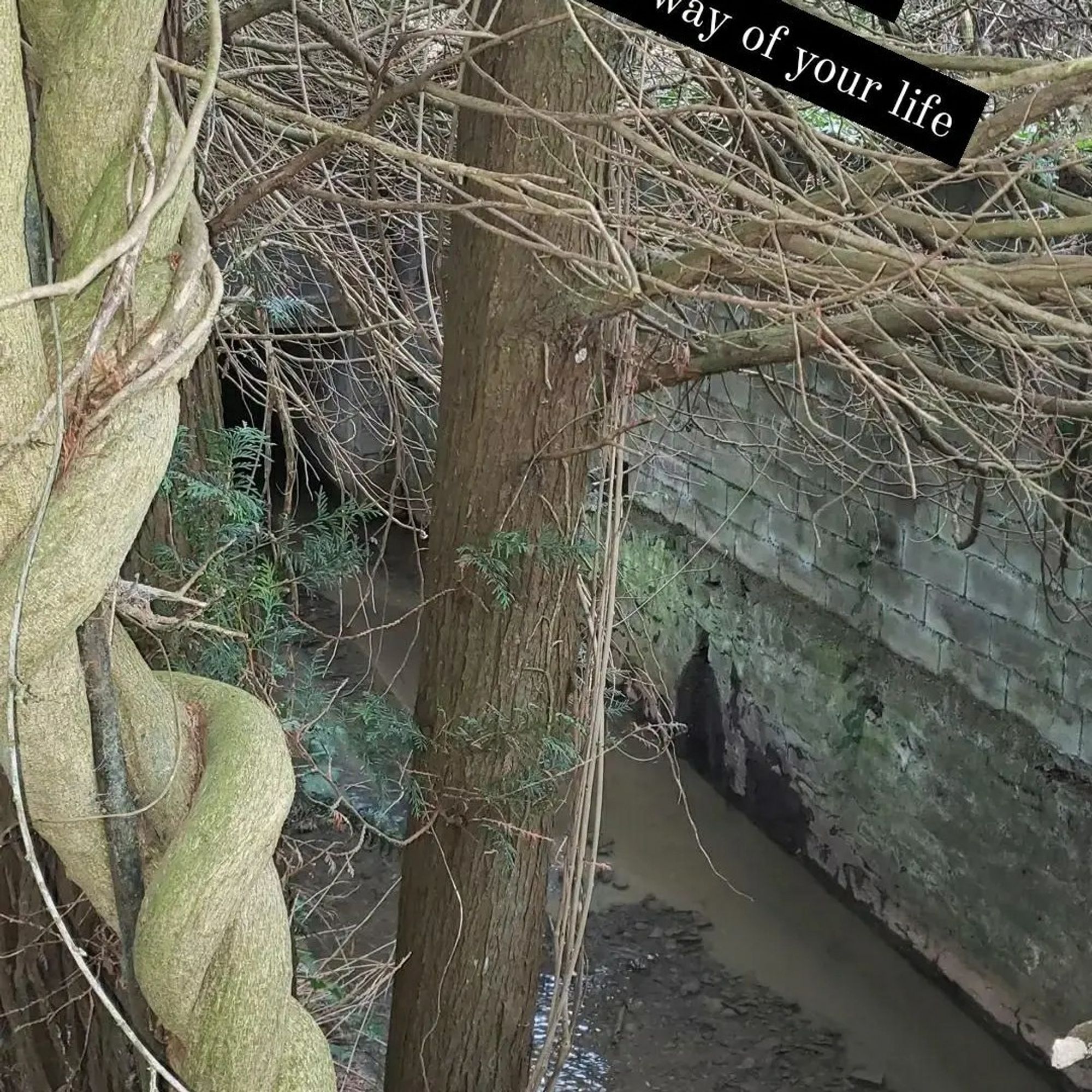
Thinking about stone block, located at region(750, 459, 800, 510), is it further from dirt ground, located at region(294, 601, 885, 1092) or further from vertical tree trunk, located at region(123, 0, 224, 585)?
vertical tree trunk, located at region(123, 0, 224, 585)

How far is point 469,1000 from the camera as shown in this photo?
1.71m

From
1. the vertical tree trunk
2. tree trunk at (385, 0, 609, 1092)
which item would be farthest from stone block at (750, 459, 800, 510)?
the vertical tree trunk

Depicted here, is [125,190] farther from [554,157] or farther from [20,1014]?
[20,1014]

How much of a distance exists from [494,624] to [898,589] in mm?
1730

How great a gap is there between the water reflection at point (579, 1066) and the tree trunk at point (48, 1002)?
1.57 meters

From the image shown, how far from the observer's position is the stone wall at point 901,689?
2.62 metres

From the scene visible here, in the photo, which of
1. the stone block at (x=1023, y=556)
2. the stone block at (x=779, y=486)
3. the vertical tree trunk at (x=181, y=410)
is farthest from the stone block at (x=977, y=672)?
the vertical tree trunk at (x=181, y=410)

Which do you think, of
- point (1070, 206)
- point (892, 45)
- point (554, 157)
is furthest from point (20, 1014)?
point (1070, 206)

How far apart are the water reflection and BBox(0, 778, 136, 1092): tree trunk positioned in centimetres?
157

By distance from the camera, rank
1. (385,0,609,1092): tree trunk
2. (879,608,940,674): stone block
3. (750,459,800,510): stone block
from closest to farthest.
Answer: (385,0,609,1092): tree trunk, (879,608,940,674): stone block, (750,459,800,510): stone block

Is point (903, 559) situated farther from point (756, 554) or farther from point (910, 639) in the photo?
point (756, 554)

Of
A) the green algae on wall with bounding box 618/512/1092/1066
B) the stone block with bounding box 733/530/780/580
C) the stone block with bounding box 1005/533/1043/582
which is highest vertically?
the stone block with bounding box 1005/533/1043/582

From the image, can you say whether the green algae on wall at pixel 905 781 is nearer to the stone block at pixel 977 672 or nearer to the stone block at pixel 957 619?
the stone block at pixel 977 672

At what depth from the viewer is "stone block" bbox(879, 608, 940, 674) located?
117 inches
